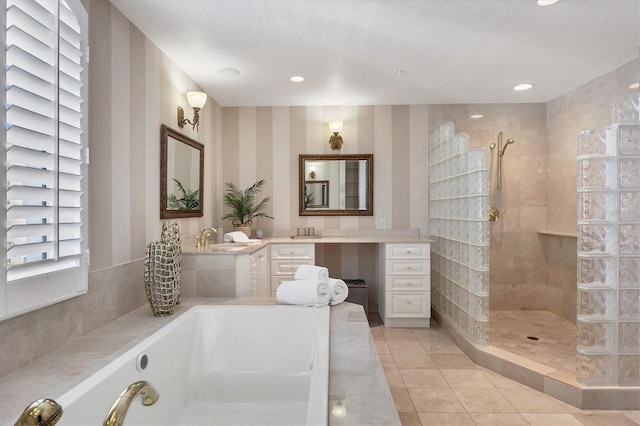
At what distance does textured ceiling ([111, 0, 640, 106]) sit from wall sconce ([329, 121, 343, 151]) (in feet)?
1.42

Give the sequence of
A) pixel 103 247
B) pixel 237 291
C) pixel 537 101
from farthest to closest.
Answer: pixel 537 101
pixel 237 291
pixel 103 247

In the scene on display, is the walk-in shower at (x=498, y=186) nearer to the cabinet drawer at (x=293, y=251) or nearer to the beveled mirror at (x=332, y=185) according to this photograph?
the beveled mirror at (x=332, y=185)

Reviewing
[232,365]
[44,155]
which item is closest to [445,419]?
[232,365]

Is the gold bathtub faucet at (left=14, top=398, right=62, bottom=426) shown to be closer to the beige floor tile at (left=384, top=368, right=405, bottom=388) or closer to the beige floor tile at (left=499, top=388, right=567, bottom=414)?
the beige floor tile at (left=384, top=368, right=405, bottom=388)

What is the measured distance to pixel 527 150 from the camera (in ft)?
13.6

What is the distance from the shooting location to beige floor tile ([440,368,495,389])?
2512 mm

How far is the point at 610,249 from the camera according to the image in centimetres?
210

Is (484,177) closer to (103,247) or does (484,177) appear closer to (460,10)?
(460,10)

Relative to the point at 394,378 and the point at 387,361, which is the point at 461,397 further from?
the point at 387,361

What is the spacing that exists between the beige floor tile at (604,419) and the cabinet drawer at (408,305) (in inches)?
63.8

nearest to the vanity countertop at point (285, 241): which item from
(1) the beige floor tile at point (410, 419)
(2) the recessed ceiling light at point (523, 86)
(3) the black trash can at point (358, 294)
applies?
(3) the black trash can at point (358, 294)

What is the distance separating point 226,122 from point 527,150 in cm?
342

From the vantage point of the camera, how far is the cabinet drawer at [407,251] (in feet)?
12.0

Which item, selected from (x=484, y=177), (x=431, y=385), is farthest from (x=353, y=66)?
(x=431, y=385)
